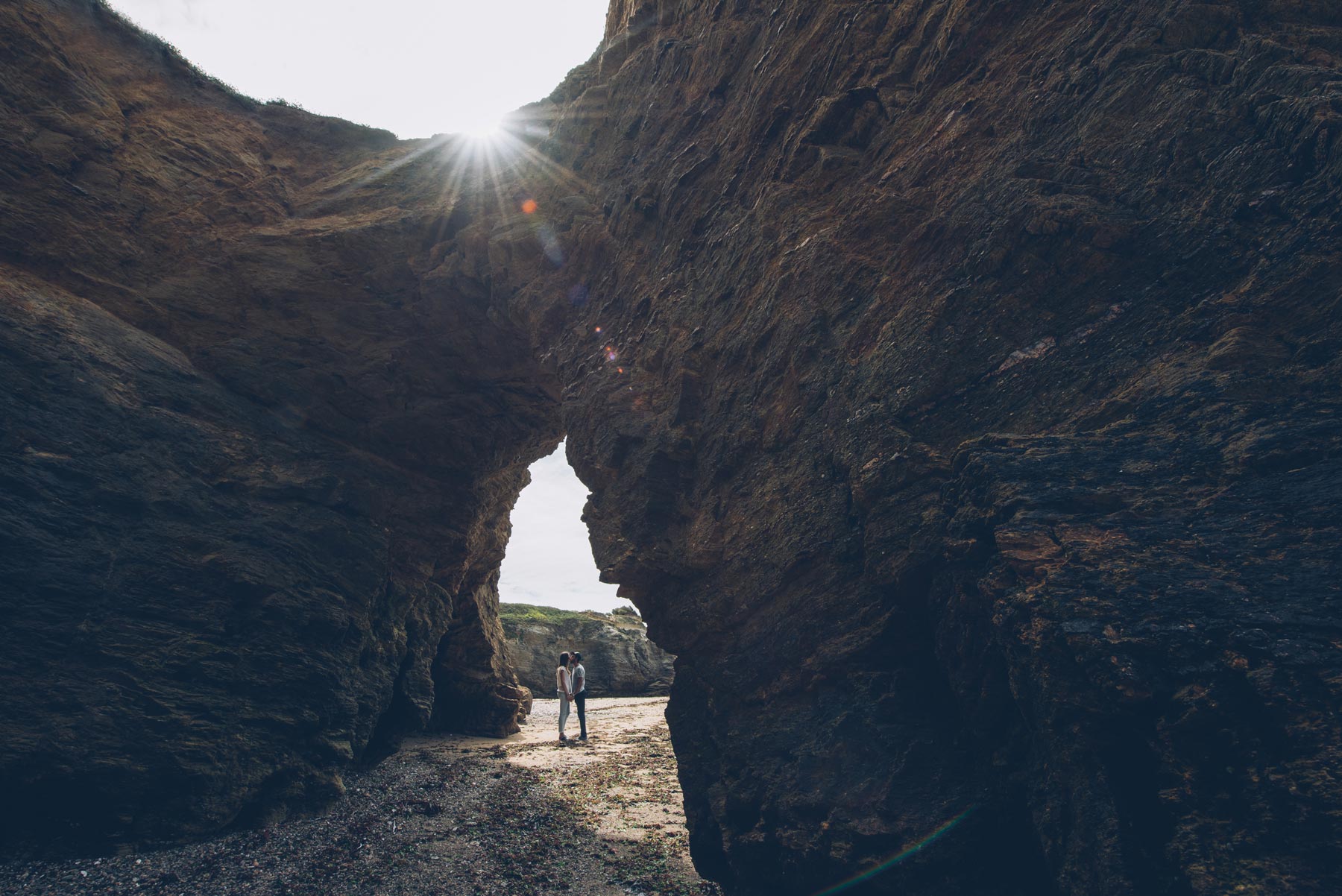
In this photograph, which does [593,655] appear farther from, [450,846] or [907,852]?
[907,852]

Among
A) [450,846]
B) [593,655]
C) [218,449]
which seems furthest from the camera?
[593,655]

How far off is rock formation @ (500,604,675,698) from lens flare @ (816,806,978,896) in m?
28.8

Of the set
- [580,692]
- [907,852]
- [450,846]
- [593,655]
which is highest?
[593,655]

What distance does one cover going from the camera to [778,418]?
30.5 feet

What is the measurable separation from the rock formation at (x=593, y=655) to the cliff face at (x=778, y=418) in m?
19.3

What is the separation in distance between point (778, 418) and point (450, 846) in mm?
8473

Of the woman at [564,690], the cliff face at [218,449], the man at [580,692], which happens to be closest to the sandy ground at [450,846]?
the cliff face at [218,449]

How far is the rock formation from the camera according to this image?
35469mm

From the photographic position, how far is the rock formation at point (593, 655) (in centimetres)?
3547

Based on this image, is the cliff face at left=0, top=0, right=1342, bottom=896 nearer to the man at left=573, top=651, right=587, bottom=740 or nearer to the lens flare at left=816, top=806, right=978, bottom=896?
the lens flare at left=816, top=806, right=978, bottom=896

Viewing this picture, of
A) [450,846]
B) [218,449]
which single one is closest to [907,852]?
[450,846]

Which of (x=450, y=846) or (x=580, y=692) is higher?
(x=580, y=692)

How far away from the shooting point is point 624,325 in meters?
12.7

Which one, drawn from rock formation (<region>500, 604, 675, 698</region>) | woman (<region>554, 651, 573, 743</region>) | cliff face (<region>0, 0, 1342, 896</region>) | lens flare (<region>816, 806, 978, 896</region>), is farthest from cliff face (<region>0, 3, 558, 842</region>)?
rock formation (<region>500, 604, 675, 698</region>)
